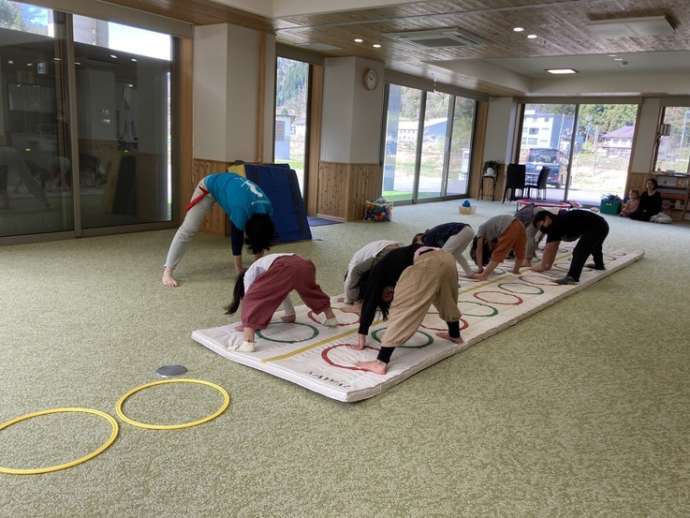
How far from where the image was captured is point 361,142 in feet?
29.7

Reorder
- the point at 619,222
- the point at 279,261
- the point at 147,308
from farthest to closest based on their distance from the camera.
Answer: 1. the point at 619,222
2. the point at 147,308
3. the point at 279,261

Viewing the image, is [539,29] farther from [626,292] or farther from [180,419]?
[180,419]

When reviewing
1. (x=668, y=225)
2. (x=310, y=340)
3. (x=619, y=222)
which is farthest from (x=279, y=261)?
(x=668, y=225)

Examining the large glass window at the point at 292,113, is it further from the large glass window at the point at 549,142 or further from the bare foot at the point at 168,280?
the large glass window at the point at 549,142

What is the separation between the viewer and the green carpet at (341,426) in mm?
2037

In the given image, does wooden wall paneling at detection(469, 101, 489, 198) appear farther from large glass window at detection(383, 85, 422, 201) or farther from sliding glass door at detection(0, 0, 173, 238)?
sliding glass door at detection(0, 0, 173, 238)

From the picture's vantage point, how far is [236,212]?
4.52 metres

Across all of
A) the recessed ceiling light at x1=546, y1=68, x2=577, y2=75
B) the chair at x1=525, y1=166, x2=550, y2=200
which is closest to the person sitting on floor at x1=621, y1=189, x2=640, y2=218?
the chair at x1=525, y1=166, x2=550, y2=200

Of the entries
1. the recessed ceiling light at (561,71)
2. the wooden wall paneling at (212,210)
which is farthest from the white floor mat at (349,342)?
the recessed ceiling light at (561,71)

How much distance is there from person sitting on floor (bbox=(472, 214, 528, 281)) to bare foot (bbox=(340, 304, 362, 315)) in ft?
5.74

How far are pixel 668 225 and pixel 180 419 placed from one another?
10.9 metres

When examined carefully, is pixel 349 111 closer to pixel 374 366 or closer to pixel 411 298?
pixel 411 298

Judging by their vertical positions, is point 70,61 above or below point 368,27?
below

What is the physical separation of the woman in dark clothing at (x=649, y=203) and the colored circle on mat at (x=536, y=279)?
22.4 feet
